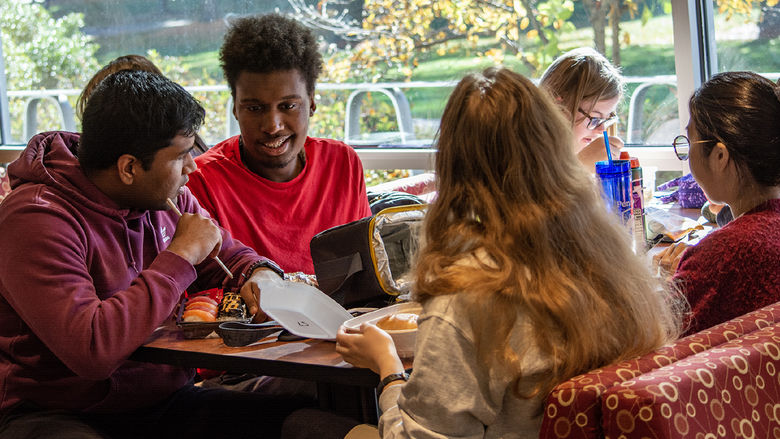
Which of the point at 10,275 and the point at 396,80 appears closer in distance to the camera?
the point at 10,275

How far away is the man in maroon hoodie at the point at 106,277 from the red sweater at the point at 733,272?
93 centimetres

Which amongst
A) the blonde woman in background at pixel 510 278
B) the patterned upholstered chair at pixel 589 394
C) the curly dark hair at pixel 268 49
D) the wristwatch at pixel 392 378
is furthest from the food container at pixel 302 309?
the curly dark hair at pixel 268 49

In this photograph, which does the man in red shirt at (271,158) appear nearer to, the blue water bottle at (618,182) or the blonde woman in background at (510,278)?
the blue water bottle at (618,182)

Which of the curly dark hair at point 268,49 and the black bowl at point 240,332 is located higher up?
the curly dark hair at point 268,49

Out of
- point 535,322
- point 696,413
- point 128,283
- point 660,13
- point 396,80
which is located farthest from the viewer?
point 396,80

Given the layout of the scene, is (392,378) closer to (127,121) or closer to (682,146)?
(127,121)

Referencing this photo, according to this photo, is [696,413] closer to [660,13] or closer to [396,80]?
[660,13]

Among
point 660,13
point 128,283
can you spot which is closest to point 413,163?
point 660,13

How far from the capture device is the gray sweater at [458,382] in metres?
1.17

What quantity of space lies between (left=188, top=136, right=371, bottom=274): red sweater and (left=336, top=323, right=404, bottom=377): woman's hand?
99 centimetres

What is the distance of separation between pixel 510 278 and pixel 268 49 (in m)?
1.50

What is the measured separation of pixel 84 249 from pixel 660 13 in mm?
A: 2815

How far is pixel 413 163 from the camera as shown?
13.8 feet

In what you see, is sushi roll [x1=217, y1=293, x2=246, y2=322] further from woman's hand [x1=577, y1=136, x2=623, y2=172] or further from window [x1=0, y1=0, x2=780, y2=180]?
window [x1=0, y1=0, x2=780, y2=180]
